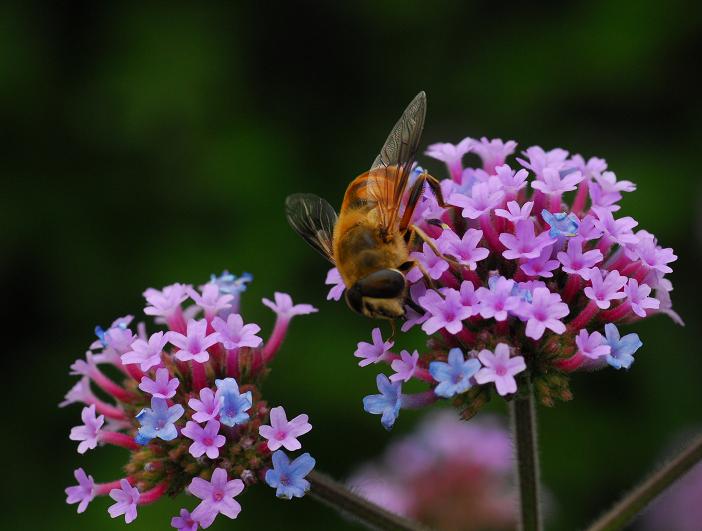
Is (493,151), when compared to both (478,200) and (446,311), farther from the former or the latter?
(446,311)

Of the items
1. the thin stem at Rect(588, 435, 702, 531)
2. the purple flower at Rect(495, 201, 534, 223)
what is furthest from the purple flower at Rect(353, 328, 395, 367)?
the thin stem at Rect(588, 435, 702, 531)

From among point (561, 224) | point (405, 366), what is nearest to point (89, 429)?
point (405, 366)

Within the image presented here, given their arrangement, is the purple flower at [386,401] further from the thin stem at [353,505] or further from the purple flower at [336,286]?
the purple flower at [336,286]

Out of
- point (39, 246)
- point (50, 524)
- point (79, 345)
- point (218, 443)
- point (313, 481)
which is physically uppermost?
point (218, 443)

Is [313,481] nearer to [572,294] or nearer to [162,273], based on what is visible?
[572,294]

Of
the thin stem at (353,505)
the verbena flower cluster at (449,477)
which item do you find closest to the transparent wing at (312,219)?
the thin stem at (353,505)

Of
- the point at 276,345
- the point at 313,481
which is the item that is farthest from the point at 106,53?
the point at 313,481
